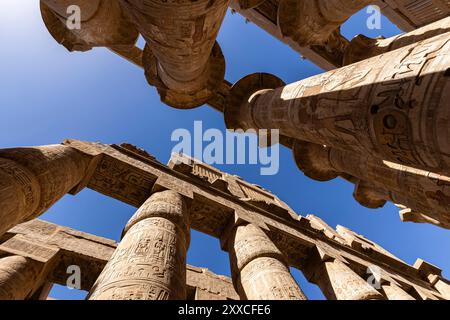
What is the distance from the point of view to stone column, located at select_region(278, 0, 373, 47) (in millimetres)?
6098

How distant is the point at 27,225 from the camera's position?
23.0 ft

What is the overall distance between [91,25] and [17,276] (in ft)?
16.3

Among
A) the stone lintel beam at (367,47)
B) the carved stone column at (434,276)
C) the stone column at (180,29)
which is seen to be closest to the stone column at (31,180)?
the stone column at (180,29)

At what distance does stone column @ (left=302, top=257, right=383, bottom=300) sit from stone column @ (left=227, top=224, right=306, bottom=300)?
166 centimetres

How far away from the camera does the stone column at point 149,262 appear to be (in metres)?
2.85

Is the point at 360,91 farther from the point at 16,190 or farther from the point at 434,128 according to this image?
the point at 16,190

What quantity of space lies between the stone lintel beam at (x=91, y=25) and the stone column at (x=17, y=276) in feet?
15.5

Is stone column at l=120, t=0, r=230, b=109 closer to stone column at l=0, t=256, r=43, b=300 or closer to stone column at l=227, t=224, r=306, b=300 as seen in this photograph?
stone column at l=227, t=224, r=306, b=300

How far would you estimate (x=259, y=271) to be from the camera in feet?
15.9

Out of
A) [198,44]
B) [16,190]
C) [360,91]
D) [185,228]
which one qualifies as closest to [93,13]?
[198,44]

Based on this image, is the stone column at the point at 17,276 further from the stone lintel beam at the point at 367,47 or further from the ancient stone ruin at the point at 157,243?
the stone lintel beam at the point at 367,47

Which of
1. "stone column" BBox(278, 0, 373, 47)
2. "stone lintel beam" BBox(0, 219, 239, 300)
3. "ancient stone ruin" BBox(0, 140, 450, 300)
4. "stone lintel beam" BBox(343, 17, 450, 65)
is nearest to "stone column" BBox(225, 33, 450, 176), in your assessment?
"ancient stone ruin" BBox(0, 140, 450, 300)

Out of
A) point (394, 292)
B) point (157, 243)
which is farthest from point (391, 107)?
point (394, 292)

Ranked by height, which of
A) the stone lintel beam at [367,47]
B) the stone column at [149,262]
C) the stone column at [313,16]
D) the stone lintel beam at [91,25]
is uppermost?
the stone lintel beam at [367,47]
